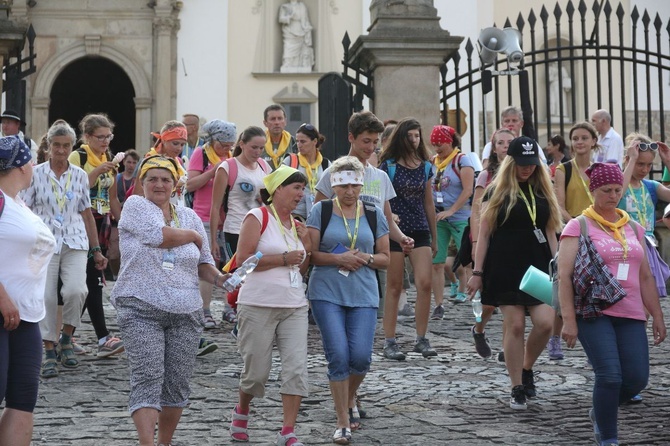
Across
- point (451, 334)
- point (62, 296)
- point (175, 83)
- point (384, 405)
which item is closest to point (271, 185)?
point (384, 405)

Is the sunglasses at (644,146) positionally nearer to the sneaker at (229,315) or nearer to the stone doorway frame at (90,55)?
the sneaker at (229,315)

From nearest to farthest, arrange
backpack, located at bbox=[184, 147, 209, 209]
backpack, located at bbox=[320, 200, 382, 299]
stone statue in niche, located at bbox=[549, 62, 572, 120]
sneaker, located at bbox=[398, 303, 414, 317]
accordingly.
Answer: backpack, located at bbox=[320, 200, 382, 299]
backpack, located at bbox=[184, 147, 209, 209]
sneaker, located at bbox=[398, 303, 414, 317]
stone statue in niche, located at bbox=[549, 62, 572, 120]

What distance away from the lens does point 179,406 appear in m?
6.82

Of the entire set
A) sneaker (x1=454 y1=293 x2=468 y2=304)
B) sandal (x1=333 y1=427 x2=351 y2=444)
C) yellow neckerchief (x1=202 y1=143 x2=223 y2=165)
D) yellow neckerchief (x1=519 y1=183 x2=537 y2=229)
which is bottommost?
sandal (x1=333 y1=427 x2=351 y2=444)

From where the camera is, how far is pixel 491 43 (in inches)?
607

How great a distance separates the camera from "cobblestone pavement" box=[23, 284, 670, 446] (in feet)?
24.0

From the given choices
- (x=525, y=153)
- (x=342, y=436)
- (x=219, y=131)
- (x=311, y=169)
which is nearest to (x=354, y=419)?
(x=342, y=436)

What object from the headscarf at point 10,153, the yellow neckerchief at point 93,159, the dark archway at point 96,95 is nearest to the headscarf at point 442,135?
the yellow neckerchief at point 93,159

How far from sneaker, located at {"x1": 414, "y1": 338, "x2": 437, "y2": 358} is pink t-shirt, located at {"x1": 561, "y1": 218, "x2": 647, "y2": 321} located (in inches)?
119

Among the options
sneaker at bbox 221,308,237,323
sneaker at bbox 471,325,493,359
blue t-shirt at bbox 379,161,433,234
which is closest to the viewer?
sneaker at bbox 471,325,493,359

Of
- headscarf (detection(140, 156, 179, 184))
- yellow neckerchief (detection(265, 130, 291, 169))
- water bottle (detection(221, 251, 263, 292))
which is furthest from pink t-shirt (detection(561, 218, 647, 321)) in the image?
yellow neckerchief (detection(265, 130, 291, 169))

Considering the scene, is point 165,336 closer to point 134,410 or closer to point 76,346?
point 134,410

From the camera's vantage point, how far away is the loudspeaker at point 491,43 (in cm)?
1538

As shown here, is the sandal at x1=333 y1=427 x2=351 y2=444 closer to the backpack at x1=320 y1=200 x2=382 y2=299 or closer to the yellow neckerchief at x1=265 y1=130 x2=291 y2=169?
the backpack at x1=320 y1=200 x2=382 y2=299
